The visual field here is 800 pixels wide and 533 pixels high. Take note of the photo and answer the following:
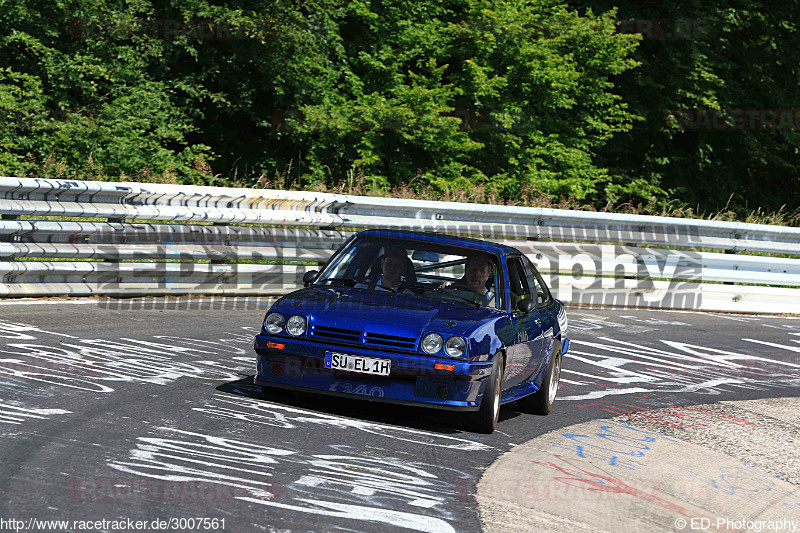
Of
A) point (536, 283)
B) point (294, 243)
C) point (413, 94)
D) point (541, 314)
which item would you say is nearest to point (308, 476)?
point (541, 314)

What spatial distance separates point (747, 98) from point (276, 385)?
26.8 m

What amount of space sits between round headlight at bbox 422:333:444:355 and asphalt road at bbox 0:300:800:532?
56 cm

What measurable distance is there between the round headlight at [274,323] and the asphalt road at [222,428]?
20.9 inches

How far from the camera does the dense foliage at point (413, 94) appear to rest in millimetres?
21703

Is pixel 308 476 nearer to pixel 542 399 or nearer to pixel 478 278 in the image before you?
pixel 478 278

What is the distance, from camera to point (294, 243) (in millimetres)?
14258

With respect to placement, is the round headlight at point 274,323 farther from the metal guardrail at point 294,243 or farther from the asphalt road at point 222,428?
the metal guardrail at point 294,243

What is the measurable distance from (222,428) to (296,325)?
102 cm

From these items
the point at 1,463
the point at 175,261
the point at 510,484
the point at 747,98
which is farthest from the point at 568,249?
the point at 747,98

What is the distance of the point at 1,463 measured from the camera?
5.28 m

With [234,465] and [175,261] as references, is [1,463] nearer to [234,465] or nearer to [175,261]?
[234,465]

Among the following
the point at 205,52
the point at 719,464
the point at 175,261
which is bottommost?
the point at 719,464

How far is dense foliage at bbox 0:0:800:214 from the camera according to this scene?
71.2ft

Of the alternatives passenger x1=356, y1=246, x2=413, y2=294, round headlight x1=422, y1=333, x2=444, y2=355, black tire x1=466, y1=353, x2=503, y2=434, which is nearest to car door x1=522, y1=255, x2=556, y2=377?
black tire x1=466, y1=353, x2=503, y2=434
